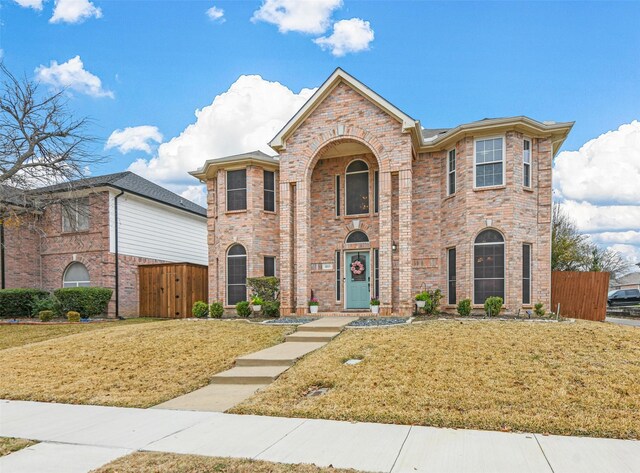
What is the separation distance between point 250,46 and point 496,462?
1168 cm

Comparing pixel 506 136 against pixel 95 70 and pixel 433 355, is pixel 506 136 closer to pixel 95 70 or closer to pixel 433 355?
pixel 433 355

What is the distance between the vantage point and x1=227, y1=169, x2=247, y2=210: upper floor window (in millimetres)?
16156

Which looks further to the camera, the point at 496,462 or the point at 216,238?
the point at 216,238

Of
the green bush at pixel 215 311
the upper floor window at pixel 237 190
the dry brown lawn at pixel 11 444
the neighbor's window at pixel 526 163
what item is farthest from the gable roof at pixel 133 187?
the neighbor's window at pixel 526 163

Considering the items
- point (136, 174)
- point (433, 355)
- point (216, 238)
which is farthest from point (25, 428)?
point (136, 174)

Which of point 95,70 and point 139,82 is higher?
point 95,70

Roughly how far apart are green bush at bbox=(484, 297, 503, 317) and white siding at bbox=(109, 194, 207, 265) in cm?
1485

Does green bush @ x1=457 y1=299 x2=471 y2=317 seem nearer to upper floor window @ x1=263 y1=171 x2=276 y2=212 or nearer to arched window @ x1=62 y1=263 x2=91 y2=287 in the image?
upper floor window @ x1=263 y1=171 x2=276 y2=212

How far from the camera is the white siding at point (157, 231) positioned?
18766mm

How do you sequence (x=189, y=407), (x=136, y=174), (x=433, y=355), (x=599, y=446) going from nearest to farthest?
(x=599, y=446) < (x=189, y=407) < (x=433, y=355) < (x=136, y=174)

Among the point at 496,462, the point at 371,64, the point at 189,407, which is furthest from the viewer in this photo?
the point at 371,64

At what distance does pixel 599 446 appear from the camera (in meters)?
4.24

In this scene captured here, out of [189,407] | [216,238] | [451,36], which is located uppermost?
[451,36]

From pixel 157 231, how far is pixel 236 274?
6790mm
